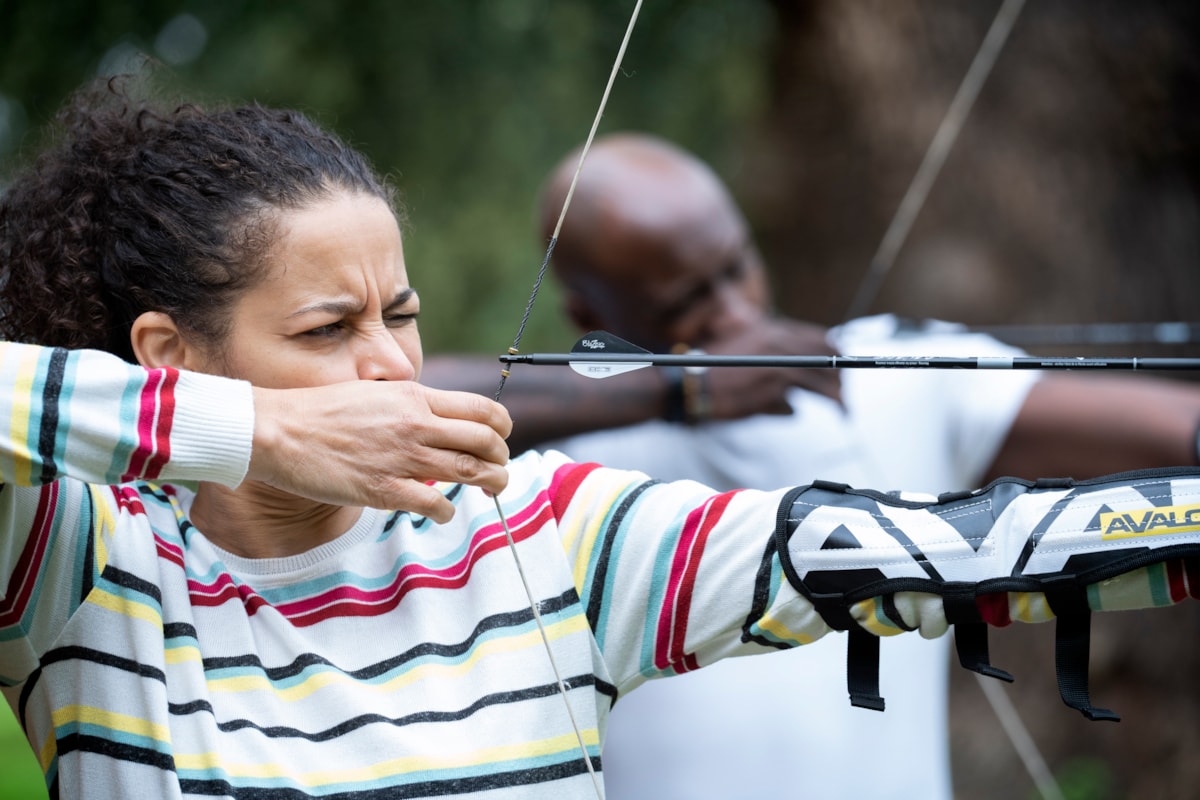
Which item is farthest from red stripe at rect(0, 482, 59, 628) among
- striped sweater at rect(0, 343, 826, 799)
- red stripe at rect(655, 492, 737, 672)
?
red stripe at rect(655, 492, 737, 672)

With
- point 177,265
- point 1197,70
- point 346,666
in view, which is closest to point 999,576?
point 346,666

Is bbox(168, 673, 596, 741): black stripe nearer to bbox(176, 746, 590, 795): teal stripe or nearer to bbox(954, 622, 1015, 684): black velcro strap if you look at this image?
bbox(176, 746, 590, 795): teal stripe

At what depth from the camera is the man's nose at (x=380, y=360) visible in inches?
44.3

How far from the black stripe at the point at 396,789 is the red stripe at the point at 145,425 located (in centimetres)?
27

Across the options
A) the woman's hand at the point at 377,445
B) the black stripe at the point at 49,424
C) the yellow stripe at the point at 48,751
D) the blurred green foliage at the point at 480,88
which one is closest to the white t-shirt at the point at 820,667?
the woman's hand at the point at 377,445

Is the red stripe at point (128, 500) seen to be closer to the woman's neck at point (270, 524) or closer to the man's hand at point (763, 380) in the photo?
the woman's neck at point (270, 524)

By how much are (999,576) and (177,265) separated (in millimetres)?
802

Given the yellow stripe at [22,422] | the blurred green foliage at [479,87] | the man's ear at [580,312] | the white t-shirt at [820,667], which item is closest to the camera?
the yellow stripe at [22,422]

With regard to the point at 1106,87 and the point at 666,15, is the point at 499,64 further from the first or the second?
the point at 1106,87

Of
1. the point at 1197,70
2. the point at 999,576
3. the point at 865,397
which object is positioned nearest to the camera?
the point at 999,576

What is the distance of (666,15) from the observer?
417cm

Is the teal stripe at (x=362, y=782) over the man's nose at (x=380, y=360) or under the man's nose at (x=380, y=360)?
under

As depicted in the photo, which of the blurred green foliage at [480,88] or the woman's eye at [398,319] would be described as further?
the blurred green foliage at [480,88]

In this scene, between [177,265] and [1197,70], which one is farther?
[1197,70]
